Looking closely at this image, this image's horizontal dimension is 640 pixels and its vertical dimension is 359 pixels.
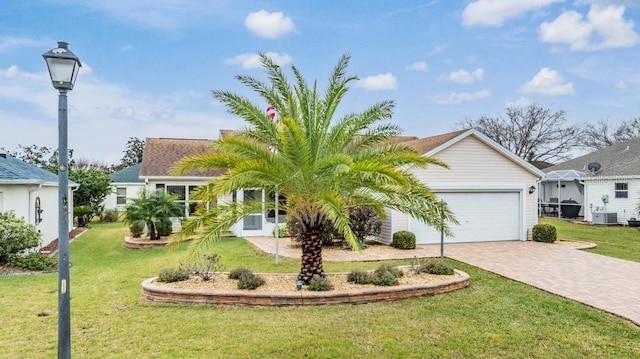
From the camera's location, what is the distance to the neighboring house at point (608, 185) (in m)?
22.8

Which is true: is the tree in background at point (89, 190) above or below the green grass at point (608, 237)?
above

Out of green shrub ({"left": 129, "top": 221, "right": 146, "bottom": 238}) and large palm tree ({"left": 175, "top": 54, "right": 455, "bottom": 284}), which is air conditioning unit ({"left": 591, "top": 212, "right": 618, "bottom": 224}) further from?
green shrub ({"left": 129, "top": 221, "right": 146, "bottom": 238})

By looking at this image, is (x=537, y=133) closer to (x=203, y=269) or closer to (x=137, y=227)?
(x=137, y=227)

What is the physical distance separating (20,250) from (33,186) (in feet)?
9.56

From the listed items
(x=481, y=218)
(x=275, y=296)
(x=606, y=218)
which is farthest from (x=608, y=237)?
(x=275, y=296)

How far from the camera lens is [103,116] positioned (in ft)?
67.9

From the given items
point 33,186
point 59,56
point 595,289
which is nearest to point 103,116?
point 33,186

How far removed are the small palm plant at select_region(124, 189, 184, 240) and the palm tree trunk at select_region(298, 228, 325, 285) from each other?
936 cm

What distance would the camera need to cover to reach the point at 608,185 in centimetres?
2397

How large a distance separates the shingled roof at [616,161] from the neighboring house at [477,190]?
10.5 m

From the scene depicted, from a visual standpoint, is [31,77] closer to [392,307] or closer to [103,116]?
[103,116]

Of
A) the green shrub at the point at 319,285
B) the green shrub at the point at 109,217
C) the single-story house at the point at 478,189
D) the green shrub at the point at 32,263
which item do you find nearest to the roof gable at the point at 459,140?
the single-story house at the point at 478,189

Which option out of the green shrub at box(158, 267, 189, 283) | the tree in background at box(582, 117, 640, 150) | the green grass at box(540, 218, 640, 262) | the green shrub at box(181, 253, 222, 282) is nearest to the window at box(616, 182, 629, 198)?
the green grass at box(540, 218, 640, 262)

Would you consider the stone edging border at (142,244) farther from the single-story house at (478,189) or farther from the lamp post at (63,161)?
the lamp post at (63,161)
